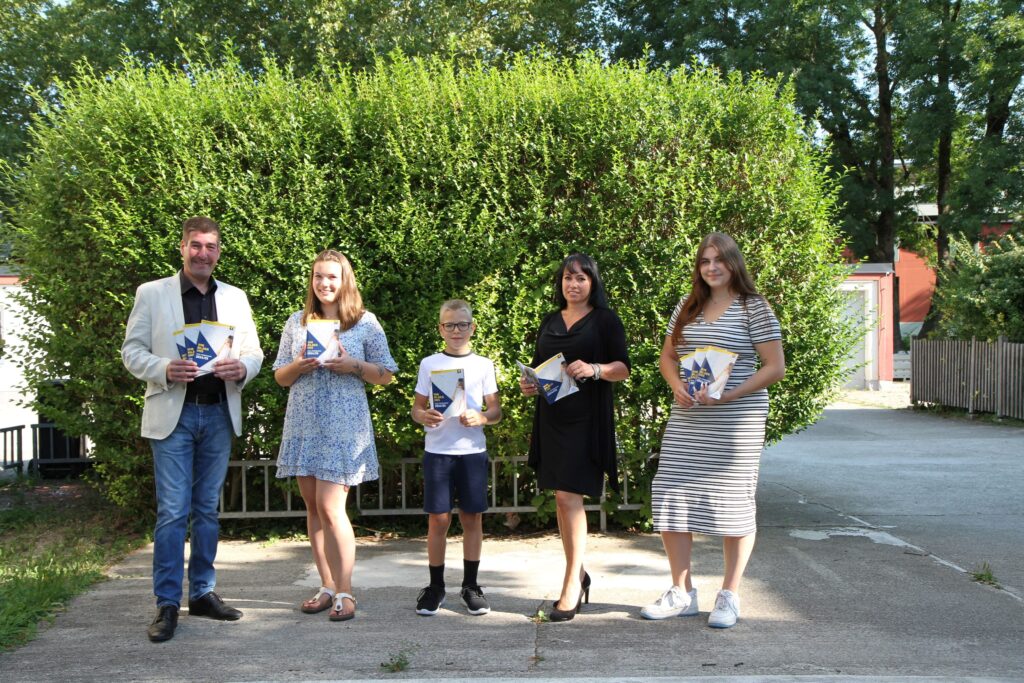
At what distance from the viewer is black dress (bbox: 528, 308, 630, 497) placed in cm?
488

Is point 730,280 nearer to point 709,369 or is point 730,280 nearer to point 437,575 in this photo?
point 709,369

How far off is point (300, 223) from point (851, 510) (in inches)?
206

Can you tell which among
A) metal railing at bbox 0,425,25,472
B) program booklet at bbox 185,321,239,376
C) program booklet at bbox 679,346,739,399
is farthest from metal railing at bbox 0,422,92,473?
program booklet at bbox 679,346,739,399

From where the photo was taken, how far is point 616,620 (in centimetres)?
A: 491

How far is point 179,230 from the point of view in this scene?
659cm

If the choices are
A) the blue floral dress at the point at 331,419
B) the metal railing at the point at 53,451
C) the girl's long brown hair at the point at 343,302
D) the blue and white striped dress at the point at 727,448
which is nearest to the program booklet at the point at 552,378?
→ the blue and white striped dress at the point at 727,448

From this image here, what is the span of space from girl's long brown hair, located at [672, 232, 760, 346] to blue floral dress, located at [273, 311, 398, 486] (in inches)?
64.3

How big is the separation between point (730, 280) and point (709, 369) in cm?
51

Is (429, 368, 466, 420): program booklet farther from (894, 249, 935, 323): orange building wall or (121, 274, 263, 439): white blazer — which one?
(894, 249, 935, 323): orange building wall

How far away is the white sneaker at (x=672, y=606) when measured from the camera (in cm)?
489

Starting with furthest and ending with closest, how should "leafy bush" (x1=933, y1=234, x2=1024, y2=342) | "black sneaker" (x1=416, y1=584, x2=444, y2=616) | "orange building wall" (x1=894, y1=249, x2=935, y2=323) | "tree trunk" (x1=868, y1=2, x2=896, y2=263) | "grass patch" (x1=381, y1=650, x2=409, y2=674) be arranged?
"orange building wall" (x1=894, y1=249, x2=935, y2=323), "tree trunk" (x1=868, y1=2, x2=896, y2=263), "leafy bush" (x1=933, y1=234, x2=1024, y2=342), "black sneaker" (x1=416, y1=584, x2=444, y2=616), "grass patch" (x1=381, y1=650, x2=409, y2=674)

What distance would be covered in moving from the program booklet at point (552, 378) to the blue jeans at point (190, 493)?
1623mm

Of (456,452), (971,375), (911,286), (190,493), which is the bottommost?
(971,375)

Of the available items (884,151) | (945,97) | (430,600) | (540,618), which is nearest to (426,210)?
(430,600)
